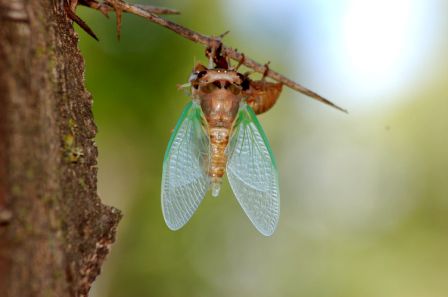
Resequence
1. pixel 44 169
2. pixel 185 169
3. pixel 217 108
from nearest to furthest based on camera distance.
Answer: pixel 44 169 < pixel 185 169 < pixel 217 108

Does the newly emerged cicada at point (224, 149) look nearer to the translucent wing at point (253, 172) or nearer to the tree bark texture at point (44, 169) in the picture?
the translucent wing at point (253, 172)

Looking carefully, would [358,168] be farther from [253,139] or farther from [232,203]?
[253,139]

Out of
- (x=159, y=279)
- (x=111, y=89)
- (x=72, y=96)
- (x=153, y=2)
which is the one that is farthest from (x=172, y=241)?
(x=72, y=96)

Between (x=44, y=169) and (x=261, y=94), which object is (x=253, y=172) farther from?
(x=44, y=169)

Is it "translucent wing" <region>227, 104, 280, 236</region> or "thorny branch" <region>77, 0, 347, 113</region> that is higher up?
"thorny branch" <region>77, 0, 347, 113</region>

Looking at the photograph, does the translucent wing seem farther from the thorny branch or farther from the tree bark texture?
the tree bark texture

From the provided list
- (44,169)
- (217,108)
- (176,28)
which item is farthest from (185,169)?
(44,169)

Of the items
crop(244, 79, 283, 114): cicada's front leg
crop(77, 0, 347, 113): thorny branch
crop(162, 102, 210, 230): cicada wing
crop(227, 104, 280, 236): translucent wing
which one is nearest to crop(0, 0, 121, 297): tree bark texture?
crop(77, 0, 347, 113): thorny branch
